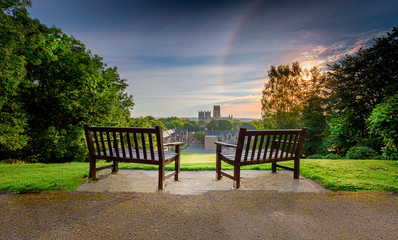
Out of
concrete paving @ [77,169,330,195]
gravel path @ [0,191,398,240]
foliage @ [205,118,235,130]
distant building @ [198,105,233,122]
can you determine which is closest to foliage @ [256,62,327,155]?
concrete paving @ [77,169,330,195]

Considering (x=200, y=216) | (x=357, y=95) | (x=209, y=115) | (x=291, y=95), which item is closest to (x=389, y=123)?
(x=200, y=216)

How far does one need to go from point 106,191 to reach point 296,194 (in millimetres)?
3223

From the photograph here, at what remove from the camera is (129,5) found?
8375 mm

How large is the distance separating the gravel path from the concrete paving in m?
0.26

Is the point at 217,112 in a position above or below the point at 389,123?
above

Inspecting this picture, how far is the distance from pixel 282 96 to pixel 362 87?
11.7 meters

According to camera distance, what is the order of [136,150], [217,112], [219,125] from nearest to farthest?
[136,150], [219,125], [217,112]

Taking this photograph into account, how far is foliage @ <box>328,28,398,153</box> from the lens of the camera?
11172mm

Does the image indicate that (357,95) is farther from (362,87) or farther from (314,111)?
(314,111)

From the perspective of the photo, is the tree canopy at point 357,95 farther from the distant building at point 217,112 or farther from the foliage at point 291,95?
the distant building at point 217,112

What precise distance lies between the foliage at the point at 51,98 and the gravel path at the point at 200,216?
263 inches

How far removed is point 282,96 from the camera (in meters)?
23.7

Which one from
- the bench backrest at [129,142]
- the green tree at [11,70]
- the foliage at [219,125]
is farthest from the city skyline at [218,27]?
the foliage at [219,125]

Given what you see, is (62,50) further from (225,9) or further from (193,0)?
(225,9)
